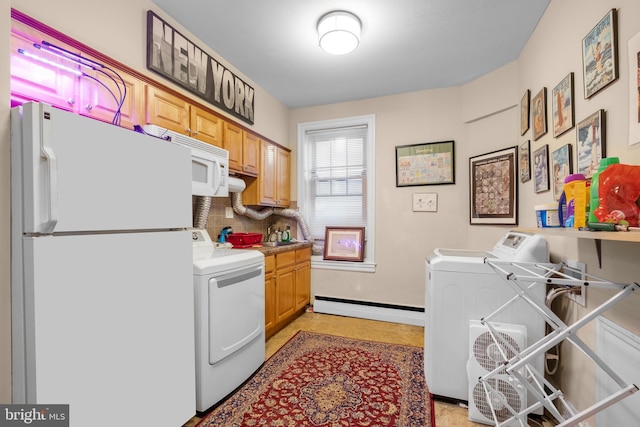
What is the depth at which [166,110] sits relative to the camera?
6.68ft

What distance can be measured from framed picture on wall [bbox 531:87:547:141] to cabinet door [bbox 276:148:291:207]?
Answer: 267 cm

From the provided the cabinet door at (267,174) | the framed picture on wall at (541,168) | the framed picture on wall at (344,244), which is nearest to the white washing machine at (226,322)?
the cabinet door at (267,174)

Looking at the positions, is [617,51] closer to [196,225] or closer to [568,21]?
[568,21]

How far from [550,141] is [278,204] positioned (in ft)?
9.10

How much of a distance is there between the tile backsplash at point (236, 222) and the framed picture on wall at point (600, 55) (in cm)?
295

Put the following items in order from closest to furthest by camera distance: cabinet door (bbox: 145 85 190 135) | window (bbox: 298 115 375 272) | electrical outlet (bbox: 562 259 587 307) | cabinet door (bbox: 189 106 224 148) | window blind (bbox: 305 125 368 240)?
electrical outlet (bbox: 562 259 587 307)
cabinet door (bbox: 145 85 190 135)
cabinet door (bbox: 189 106 224 148)
window (bbox: 298 115 375 272)
window blind (bbox: 305 125 368 240)

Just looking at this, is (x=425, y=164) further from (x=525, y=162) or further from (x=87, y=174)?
(x=87, y=174)

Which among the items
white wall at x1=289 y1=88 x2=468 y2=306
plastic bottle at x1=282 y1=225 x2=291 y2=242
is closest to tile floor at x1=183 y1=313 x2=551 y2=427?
white wall at x1=289 y1=88 x2=468 y2=306

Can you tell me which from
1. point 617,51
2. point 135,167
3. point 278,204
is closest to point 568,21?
point 617,51

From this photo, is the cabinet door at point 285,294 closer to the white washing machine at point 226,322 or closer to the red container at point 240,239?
the red container at point 240,239

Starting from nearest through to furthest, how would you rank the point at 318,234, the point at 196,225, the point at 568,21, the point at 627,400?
1. the point at 627,400
2. the point at 568,21
3. the point at 196,225
4. the point at 318,234

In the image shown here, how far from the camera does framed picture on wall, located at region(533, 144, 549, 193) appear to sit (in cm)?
199

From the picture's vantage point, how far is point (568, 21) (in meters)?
1.69

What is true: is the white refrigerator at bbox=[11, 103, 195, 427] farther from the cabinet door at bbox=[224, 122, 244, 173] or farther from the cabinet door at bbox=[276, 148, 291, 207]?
the cabinet door at bbox=[276, 148, 291, 207]
